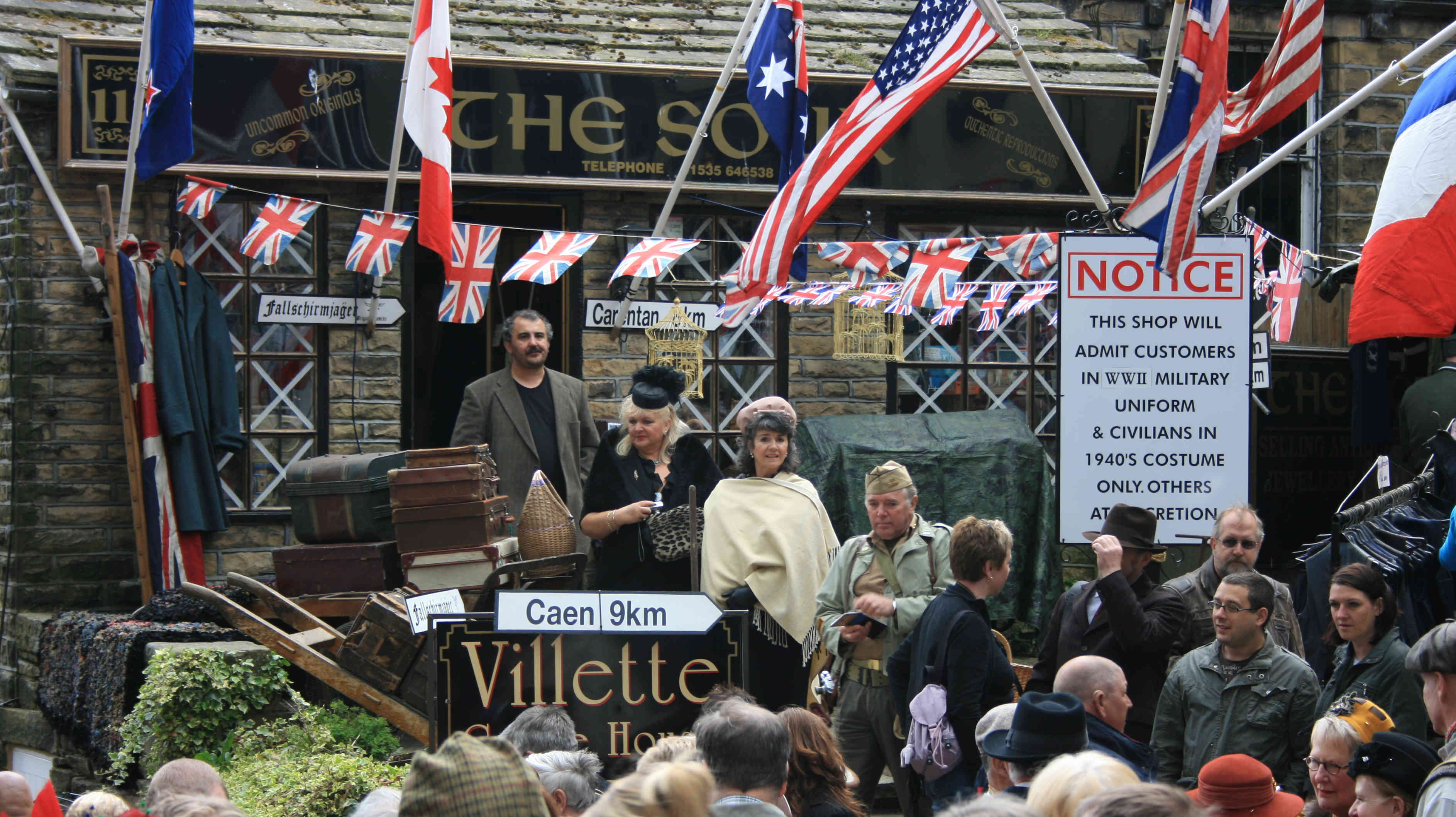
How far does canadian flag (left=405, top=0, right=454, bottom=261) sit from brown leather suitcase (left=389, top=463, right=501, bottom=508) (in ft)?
4.46

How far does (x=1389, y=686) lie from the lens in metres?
5.78

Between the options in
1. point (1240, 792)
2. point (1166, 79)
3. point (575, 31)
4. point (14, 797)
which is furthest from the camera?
point (575, 31)

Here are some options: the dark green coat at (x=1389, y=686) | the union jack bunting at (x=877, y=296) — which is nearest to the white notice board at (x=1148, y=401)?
the dark green coat at (x=1389, y=686)

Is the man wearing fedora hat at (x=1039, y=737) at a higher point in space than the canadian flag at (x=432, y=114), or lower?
lower

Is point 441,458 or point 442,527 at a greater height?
point 441,458

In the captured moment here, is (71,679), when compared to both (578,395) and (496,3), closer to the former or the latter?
(578,395)

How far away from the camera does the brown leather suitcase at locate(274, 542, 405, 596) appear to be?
8.60 metres

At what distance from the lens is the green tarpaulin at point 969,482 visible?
9.82m

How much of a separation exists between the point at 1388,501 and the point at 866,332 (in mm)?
3529

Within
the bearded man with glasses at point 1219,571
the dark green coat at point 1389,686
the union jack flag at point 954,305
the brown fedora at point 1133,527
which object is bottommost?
the dark green coat at point 1389,686

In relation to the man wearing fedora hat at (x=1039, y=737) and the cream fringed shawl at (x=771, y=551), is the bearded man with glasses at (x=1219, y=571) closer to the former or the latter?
the cream fringed shawl at (x=771, y=551)

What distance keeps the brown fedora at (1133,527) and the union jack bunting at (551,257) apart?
12.4 ft

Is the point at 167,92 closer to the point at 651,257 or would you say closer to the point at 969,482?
the point at 651,257

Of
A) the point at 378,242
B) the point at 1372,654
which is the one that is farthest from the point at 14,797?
the point at 378,242
